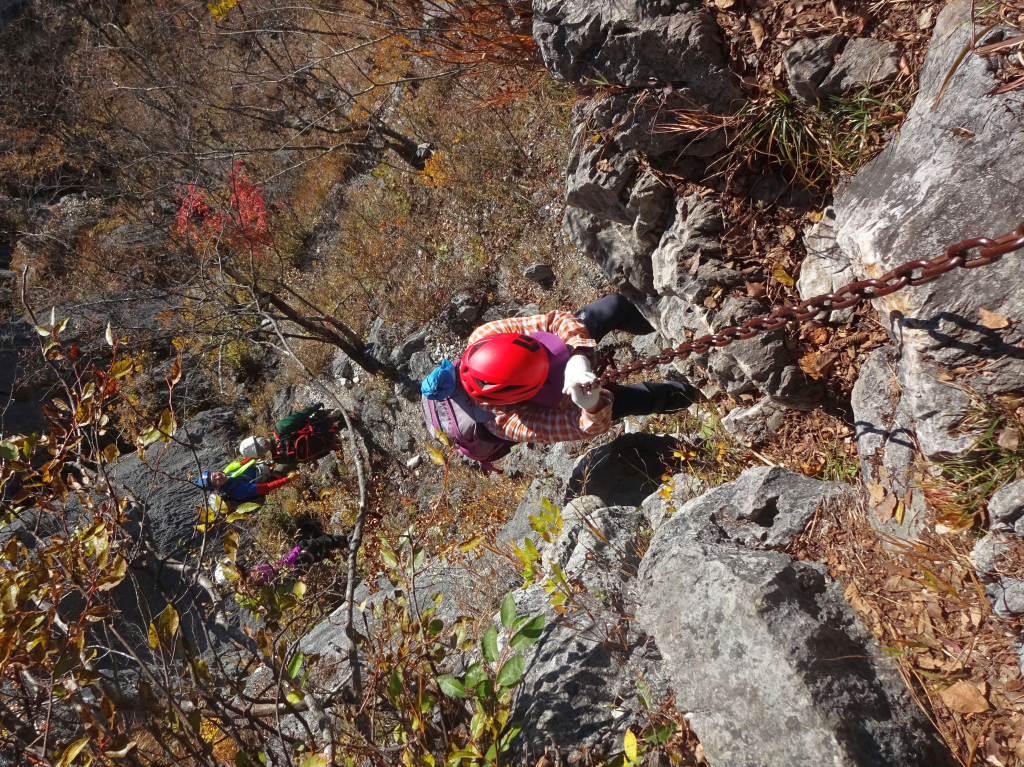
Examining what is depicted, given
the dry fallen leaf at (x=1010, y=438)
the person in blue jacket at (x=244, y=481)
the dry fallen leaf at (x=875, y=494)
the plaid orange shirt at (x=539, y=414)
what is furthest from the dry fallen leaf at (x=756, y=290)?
the person in blue jacket at (x=244, y=481)

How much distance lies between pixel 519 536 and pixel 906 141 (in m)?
3.69

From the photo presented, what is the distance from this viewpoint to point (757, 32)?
277cm

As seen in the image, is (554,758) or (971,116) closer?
(971,116)

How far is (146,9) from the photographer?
Result: 37.5ft

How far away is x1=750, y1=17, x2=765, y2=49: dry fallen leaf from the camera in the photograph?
9.05ft

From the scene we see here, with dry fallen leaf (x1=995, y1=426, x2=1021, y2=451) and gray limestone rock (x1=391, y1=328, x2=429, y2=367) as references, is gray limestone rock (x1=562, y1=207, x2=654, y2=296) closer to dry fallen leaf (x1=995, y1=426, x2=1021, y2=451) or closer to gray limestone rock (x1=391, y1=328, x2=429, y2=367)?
dry fallen leaf (x1=995, y1=426, x2=1021, y2=451)

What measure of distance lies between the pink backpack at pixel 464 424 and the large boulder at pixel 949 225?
2077mm

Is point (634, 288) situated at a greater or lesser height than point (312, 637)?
greater

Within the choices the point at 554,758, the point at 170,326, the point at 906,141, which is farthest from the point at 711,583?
the point at 170,326

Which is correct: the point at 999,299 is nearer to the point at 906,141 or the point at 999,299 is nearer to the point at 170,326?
the point at 906,141

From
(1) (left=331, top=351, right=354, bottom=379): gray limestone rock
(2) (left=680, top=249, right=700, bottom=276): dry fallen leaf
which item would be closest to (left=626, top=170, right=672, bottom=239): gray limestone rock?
(2) (left=680, top=249, right=700, bottom=276): dry fallen leaf

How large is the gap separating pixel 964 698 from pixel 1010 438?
893mm

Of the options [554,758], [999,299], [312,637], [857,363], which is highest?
[999,299]

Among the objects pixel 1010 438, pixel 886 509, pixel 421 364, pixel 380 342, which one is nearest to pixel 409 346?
pixel 421 364
